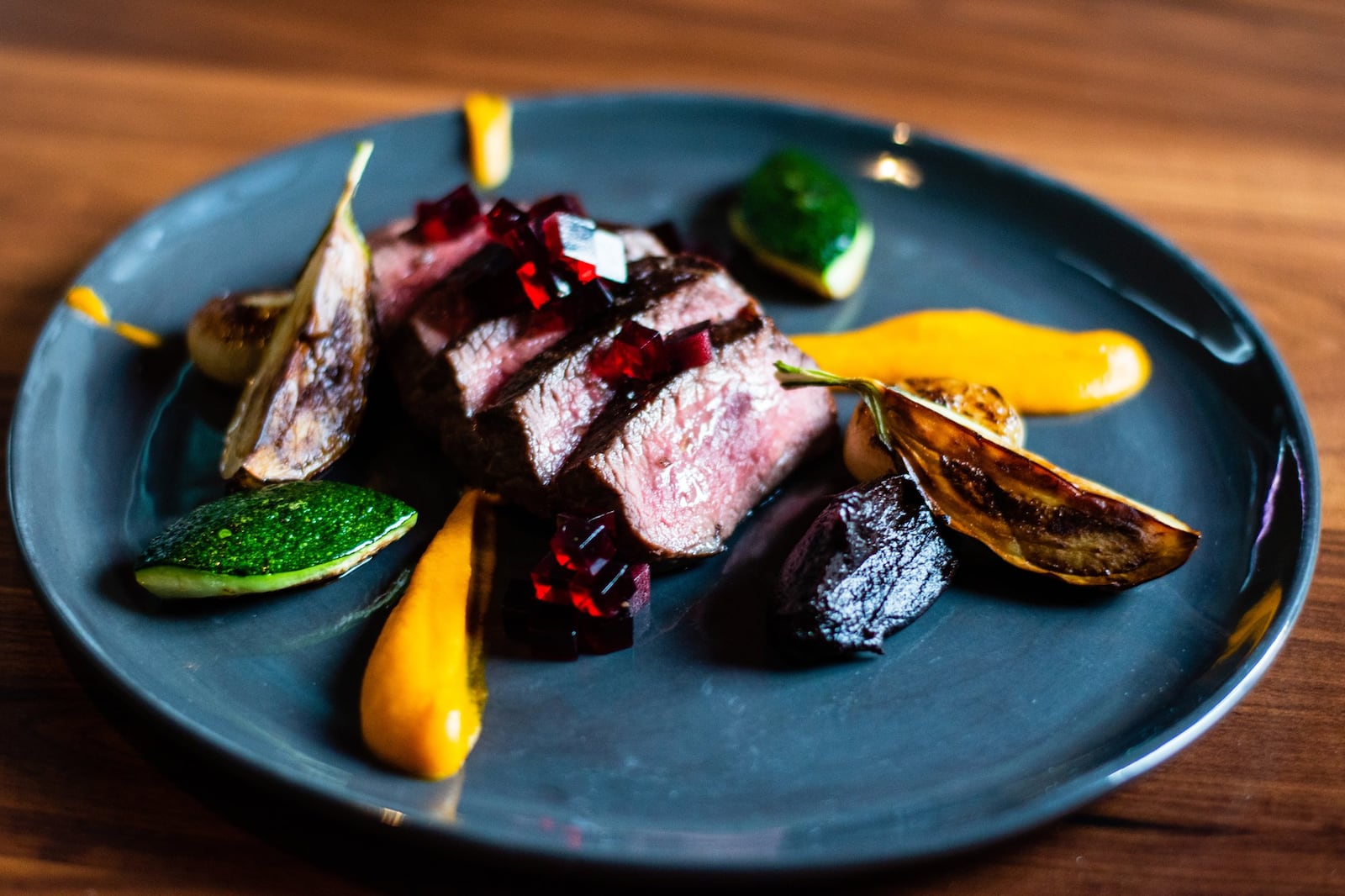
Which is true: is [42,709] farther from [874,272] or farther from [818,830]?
[874,272]

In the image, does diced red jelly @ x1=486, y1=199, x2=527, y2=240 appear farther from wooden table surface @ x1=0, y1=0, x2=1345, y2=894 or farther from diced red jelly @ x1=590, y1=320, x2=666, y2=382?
wooden table surface @ x1=0, y1=0, x2=1345, y2=894

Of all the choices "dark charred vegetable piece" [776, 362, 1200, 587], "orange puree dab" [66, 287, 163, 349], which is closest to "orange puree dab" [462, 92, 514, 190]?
"orange puree dab" [66, 287, 163, 349]

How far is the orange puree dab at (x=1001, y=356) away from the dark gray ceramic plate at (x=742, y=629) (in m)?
0.08

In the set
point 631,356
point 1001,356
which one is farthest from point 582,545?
point 1001,356

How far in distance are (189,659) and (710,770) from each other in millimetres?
1093

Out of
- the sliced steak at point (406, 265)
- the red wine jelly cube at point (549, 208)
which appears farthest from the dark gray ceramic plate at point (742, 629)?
the red wine jelly cube at point (549, 208)

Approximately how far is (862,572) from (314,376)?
1.42 m

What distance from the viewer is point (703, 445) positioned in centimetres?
271

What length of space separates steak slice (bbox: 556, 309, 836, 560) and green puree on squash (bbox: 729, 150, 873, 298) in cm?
58

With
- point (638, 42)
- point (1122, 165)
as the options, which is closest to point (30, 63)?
point (638, 42)

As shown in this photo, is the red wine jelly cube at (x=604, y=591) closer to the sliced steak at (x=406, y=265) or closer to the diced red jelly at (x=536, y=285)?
the diced red jelly at (x=536, y=285)

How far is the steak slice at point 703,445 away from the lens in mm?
2564

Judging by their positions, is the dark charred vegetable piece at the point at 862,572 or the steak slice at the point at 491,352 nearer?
the dark charred vegetable piece at the point at 862,572

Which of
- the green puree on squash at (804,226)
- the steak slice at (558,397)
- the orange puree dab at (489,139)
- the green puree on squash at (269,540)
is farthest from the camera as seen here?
the orange puree dab at (489,139)
